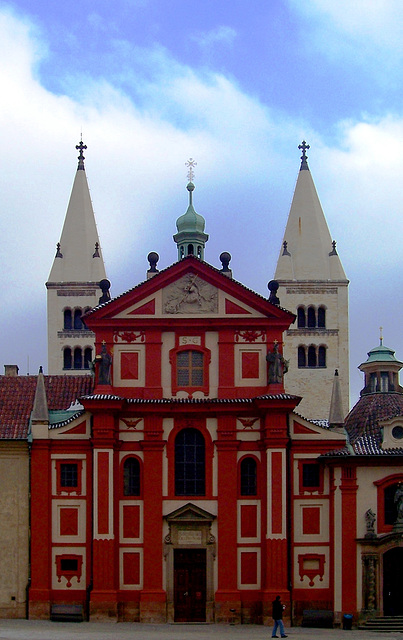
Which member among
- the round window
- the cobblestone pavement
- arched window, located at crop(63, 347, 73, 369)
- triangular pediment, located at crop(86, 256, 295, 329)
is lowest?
the cobblestone pavement

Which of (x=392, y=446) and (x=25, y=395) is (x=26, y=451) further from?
(x=392, y=446)

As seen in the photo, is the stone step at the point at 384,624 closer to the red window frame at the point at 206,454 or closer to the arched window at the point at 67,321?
the red window frame at the point at 206,454

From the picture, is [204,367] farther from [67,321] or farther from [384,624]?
[67,321]

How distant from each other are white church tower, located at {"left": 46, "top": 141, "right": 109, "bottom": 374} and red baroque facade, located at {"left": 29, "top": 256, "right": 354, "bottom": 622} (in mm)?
43784

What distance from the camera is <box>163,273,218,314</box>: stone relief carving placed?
58531 millimetres

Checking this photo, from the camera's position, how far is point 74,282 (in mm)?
102750

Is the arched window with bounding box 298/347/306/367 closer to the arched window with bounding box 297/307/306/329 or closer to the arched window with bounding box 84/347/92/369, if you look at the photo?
the arched window with bounding box 297/307/306/329

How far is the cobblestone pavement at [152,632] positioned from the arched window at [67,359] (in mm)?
47096

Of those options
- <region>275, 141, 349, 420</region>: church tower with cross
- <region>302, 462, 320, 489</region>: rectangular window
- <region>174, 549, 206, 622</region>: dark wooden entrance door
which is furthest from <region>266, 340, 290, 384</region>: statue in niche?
<region>275, 141, 349, 420</region>: church tower with cross

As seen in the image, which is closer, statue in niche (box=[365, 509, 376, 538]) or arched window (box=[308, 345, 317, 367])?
statue in niche (box=[365, 509, 376, 538])

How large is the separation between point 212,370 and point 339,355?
4539 cm

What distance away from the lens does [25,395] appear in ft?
198

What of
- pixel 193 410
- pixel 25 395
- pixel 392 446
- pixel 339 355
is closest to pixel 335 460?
pixel 392 446

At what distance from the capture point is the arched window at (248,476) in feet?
189
